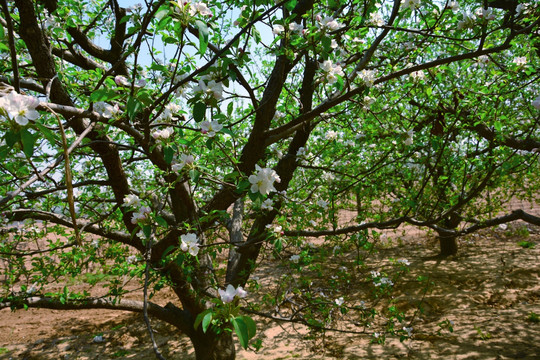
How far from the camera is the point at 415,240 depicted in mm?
7844

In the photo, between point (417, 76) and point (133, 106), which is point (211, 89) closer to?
point (133, 106)

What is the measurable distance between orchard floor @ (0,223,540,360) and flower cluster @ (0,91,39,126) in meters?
2.65

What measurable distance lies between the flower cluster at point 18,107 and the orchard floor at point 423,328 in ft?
8.69

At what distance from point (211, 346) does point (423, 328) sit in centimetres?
265

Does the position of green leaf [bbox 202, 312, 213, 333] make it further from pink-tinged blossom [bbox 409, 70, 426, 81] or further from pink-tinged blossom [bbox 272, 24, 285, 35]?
pink-tinged blossom [bbox 409, 70, 426, 81]

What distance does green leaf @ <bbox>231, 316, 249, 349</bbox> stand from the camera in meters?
1.15

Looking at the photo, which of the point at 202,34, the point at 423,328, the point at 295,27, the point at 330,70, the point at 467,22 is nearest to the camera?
the point at 202,34

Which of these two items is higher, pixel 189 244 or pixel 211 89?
pixel 211 89

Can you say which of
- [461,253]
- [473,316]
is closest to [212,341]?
[473,316]

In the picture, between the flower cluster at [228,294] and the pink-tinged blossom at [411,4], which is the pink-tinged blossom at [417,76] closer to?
the pink-tinged blossom at [411,4]

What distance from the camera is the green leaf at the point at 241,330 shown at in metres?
1.15

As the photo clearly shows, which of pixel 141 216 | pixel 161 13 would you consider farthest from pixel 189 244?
pixel 161 13

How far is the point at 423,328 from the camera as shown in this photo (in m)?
4.20

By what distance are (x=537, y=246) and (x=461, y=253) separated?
1278 mm
